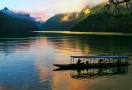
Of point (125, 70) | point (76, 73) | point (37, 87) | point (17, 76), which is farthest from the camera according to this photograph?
point (125, 70)

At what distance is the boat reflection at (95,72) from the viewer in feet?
223

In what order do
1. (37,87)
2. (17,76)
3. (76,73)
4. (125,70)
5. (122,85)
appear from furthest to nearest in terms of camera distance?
(125,70)
(76,73)
(17,76)
(122,85)
(37,87)

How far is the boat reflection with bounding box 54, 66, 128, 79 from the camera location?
223ft

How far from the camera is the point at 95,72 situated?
238ft

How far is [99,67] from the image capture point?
80.5 meters

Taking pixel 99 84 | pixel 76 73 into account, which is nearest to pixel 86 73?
pixel 76 73

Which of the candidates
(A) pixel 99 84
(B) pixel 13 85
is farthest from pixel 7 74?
(A) pixel 99 84

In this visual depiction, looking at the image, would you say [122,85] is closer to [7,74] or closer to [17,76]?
[17,76]

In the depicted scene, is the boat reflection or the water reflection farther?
the boat reflection

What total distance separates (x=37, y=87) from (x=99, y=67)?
1370 inches

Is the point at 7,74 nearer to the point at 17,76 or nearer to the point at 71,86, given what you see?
the point at 17,76

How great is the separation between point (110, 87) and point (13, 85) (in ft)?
71.3

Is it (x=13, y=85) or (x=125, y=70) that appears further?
(x=125, y=70)

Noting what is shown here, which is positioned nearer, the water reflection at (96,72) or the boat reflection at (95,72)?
the water reflection at (96,72)
